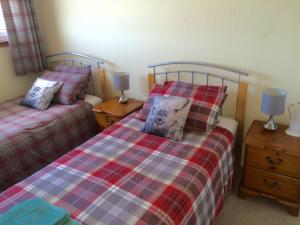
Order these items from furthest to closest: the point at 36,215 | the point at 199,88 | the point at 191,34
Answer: the point at 191,34
the point at 199,88
the point at 36,215

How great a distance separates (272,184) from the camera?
2023 millimetres

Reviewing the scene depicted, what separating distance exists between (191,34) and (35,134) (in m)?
1.68

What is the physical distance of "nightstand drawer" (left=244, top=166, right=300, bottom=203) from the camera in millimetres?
1954

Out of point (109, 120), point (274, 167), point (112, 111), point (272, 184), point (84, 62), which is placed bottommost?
point (272, 184)

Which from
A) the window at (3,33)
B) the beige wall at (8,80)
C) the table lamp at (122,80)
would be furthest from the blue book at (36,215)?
the window at (3,33)

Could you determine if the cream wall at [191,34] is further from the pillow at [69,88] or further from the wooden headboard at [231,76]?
the pillow at [69,88]

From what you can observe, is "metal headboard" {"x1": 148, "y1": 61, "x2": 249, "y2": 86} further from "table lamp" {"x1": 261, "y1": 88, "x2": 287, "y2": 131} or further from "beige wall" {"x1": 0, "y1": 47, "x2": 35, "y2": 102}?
"beige wall" {"x1": 0, "y1": 47, "x2": 35, "y2": 102}

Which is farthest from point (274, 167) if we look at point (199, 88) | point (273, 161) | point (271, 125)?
point (199, 88)

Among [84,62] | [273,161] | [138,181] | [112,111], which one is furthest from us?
[84,62]

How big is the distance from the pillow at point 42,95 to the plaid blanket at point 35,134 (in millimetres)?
63

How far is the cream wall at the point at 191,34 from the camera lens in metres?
2.04

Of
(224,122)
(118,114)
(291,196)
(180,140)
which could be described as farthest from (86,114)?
(291,196)

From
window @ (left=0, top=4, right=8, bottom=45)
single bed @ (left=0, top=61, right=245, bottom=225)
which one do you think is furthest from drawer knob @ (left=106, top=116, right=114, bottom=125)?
window @ (left=0, top=4, right=8, bottom=45)

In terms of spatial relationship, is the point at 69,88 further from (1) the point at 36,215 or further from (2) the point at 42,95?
(1) the point at 36,215
